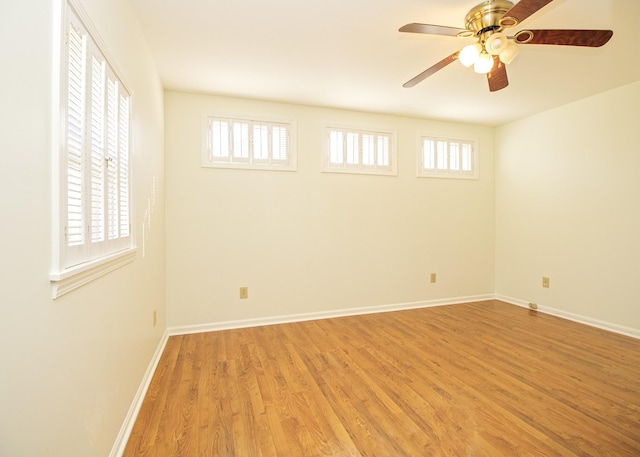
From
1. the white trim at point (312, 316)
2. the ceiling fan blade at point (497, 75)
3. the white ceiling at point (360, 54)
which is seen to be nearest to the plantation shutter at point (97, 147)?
the white ceiling at point (360, 54)

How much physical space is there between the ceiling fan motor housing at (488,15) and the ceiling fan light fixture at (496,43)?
7cm

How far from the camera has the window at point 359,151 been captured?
3.71 m


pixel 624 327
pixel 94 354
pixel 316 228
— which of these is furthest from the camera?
pixel 316 228

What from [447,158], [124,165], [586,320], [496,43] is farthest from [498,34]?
[586,320]

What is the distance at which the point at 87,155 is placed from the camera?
1174 mm

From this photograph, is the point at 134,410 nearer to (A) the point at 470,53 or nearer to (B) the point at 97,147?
(B) the point at 97,147

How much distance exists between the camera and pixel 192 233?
3.20 metres

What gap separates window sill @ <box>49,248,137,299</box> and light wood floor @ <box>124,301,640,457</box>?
95 cm

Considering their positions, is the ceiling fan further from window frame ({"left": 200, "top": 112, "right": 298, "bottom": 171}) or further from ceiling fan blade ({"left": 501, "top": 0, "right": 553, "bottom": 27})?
window frame ({"left": 200, "top": 112, "right": 298, "bottom": 171})

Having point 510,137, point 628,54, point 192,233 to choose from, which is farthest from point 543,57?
point 192,233

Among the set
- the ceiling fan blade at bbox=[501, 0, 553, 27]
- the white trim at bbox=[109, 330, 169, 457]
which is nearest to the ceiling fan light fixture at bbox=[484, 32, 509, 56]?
the ceiling fan blade at bbox=[501, 0, 553, 27]

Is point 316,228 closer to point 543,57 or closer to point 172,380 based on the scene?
point 172,380

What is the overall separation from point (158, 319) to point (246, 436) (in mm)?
1493

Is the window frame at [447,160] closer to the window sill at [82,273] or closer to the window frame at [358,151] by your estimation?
the window frame at [358,151]
